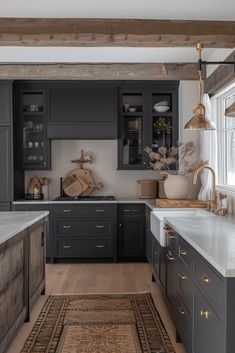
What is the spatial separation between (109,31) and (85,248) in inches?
121

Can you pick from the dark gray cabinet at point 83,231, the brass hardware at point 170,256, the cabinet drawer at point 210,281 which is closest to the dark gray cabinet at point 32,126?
the dark gray cabinet at point 83,231

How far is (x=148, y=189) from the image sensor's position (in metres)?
5.92

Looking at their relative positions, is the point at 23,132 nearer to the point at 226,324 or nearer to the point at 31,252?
the point at 31,252

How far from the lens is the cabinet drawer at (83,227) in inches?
220

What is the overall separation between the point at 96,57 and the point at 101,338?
3407mm

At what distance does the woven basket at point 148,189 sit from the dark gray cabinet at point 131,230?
0.33 meters

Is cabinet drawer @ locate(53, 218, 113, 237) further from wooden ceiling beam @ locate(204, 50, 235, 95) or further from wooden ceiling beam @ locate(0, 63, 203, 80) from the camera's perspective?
wooden ceiling beam @ locate(204, 50, 235, 95)

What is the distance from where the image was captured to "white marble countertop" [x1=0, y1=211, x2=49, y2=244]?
2712 millimetres

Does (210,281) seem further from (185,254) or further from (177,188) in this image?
(177,188)

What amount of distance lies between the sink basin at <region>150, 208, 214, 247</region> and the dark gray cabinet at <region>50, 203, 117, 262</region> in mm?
1272

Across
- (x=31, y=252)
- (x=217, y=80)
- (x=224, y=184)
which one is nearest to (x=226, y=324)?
(x=31, y=252)

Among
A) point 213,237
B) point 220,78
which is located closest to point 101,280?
point 213,237

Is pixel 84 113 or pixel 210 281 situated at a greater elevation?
pixel 84 113

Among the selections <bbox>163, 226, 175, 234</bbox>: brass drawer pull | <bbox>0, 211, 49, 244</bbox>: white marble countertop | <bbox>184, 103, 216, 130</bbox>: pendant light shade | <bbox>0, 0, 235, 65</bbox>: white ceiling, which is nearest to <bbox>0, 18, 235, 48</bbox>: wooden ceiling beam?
<bbox>0, 0, 235, 65</bbox>: white ceiling
